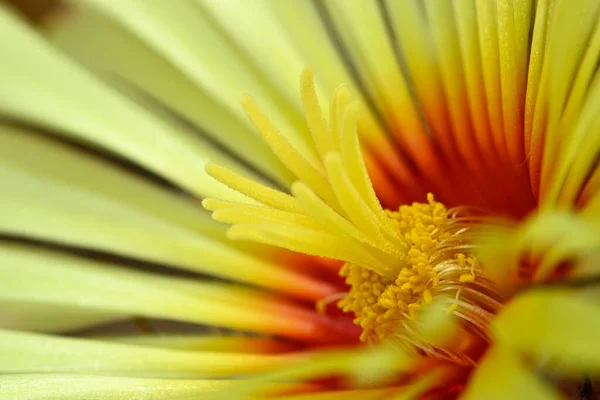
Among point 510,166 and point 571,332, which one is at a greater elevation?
point 510,166

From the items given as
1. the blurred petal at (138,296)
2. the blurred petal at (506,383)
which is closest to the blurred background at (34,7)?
the blurred petal at (138,296)

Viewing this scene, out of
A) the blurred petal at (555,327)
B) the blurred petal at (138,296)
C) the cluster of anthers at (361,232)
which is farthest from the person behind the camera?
the blurred petal at (138,296)

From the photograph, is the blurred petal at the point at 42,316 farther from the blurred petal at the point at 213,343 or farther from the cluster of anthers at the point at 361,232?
the cluster of anthers at the point at 361,232

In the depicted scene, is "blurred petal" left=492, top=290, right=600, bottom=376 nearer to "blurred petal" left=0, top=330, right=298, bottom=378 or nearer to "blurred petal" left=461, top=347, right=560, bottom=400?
"blurred petal" left=461, top=347, right=560, bottom=400

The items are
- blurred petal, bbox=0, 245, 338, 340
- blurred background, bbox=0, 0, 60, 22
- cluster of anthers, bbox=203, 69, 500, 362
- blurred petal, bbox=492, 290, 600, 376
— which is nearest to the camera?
blurred petal, bbox=492, 290, 600, 376

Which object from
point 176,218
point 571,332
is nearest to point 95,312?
point 176,218

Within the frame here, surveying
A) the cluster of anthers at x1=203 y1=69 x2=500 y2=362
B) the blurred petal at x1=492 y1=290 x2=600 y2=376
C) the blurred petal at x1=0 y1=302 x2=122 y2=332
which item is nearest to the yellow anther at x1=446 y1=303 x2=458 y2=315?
the cluster of anthers at x1=203 y1=69 x2=500 y2=362

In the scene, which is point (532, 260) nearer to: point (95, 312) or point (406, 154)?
point (406, 154)
